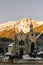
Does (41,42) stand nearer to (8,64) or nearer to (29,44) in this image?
(29,44)

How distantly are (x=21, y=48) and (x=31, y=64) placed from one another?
34716 mm

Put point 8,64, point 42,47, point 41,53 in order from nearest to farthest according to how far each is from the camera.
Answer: point 8,64, point 41,53, point 42,47

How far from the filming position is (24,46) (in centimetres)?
8538

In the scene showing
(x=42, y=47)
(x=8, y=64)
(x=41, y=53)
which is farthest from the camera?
(x=42, y=47)

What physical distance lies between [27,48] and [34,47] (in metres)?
1.50

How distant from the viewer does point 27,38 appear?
285 feet

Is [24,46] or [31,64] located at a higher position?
[31,64]

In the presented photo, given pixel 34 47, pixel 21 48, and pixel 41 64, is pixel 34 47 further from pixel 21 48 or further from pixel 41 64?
pixel 41 64

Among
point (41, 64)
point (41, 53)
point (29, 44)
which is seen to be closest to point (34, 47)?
point (29, 44)

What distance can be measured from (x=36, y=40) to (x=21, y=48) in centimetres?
404

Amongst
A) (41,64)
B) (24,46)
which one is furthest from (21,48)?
(41,64)

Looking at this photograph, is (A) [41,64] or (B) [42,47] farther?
(B) [42,47]

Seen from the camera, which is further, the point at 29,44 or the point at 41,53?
the point at 29,44

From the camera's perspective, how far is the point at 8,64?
164 ft
